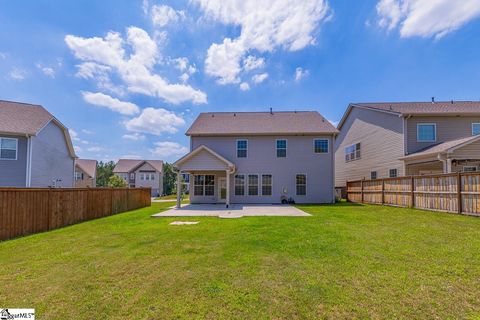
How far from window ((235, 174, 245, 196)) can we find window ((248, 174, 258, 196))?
0.46 m

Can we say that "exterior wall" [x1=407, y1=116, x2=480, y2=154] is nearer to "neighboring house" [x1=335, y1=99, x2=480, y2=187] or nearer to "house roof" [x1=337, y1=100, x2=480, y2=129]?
"neighboring house" [x1=335, y1=99, x2=480, y2=187]

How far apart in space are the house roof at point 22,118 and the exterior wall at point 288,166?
11.4 m

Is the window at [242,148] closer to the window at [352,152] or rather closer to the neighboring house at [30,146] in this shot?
the window at [352,152]

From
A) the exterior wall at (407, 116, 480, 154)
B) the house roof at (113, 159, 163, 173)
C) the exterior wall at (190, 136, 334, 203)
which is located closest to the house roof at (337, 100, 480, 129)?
the exterior wall at (407, 116, 480, 154)

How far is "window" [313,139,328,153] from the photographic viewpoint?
18.6 m

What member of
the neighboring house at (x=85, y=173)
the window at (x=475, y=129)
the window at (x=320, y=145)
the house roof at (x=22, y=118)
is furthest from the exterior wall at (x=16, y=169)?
the window at (x=475, y=129)

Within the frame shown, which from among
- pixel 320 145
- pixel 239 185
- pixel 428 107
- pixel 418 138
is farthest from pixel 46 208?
pixel 428 107

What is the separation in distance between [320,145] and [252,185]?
6061mm

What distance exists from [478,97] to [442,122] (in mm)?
7952

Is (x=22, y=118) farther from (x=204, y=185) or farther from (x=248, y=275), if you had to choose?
(x=248, y=275)

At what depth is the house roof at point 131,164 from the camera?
50.5 meters

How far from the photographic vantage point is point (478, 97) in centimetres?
2098

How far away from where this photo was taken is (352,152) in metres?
22.9

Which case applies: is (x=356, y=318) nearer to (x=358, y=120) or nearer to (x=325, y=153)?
(x=325, y=153)
